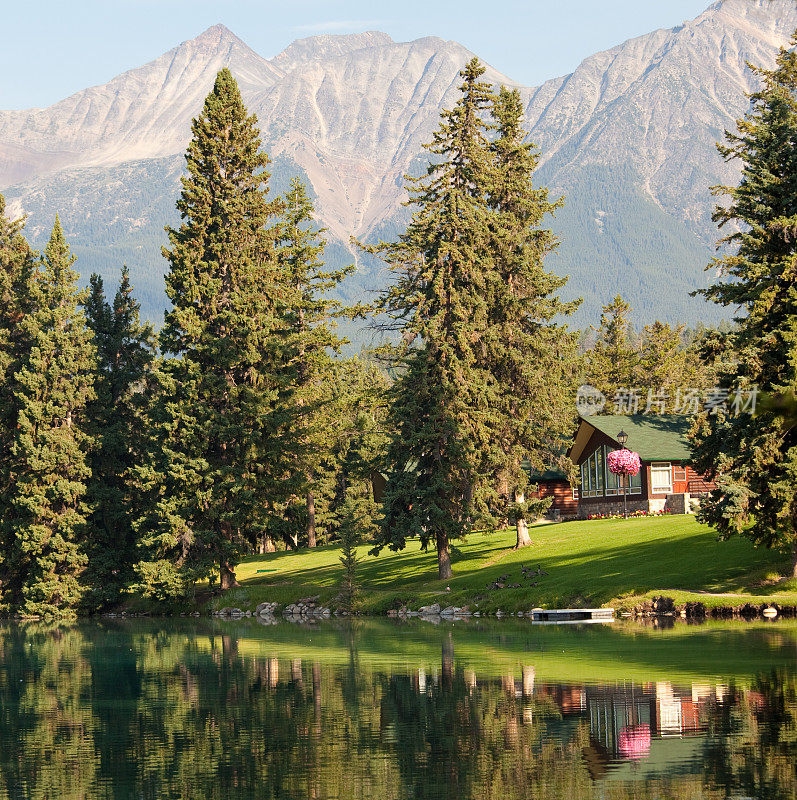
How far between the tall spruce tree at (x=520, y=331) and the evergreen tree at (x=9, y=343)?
29.3m

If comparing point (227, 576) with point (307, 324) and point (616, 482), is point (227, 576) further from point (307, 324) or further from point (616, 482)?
point (616, 482)

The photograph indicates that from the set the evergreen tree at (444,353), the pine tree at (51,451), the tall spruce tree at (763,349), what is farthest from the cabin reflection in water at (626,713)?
the pine tree at (51,451)

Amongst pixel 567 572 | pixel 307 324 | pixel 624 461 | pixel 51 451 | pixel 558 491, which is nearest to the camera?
pixel 567 572

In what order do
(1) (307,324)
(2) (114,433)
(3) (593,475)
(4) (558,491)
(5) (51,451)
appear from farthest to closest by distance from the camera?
(4) (558,491), (3) (593,475), (2) (114,433), (1) (307,324), (5) (51,451)

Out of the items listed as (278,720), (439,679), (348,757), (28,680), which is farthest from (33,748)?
(28,680)

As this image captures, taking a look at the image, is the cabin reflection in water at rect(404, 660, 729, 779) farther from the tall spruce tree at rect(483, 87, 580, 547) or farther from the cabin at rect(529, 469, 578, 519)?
the cabin at rect(529, 469, 578, 519)

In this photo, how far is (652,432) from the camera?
3024 inches

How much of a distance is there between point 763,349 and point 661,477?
34557 mm

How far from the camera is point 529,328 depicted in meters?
65.3

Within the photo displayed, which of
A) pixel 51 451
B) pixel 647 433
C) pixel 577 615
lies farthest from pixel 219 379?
pixel 577 615

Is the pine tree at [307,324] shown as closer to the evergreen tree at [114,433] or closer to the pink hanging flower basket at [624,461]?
the evergreen tree at [114,433]

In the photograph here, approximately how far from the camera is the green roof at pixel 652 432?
242 feet

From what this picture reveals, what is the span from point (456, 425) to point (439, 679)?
86.7 ft

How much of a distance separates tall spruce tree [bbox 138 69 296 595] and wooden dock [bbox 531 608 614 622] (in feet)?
78.1
